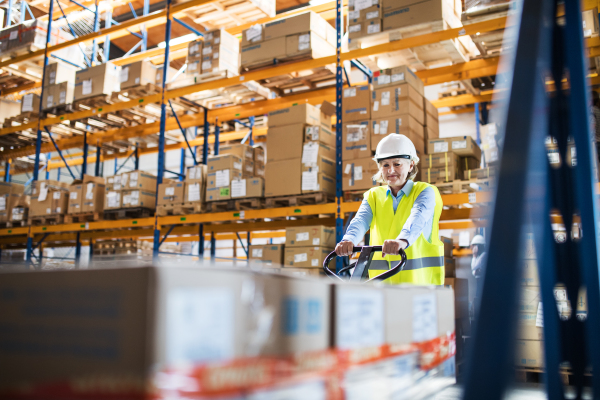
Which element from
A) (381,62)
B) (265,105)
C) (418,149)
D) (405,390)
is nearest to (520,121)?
(405,390)

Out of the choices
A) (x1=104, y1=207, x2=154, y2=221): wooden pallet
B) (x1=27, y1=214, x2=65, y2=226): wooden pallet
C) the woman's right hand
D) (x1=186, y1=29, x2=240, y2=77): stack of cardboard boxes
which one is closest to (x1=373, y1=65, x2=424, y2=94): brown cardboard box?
(x1=186, y1=29, x2=240, y2=77): stack of cardboard boxes

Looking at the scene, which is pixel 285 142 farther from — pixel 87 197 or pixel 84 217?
pixel 84 217

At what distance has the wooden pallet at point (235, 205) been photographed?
7410 millimetres

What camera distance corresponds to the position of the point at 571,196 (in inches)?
82.9

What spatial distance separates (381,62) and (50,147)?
8382mm

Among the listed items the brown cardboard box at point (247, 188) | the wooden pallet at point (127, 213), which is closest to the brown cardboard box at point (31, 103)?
the wooden pallet at point (127, 213)

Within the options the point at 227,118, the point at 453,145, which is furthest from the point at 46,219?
the point at 453,145

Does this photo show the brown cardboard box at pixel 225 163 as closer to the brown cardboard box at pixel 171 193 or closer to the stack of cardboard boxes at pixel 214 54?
the brown cardboard box at pixel 171 193

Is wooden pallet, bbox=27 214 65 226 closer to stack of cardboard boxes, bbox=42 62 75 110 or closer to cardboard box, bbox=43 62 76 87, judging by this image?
stack of cardboard boxes, bbox=42 62 75 110

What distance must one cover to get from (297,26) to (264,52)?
63 cm

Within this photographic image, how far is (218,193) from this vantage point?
25.1ft

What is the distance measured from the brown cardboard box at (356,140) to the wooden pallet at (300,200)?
0.62 metres

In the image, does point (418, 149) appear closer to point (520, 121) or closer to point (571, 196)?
point (571, 196)

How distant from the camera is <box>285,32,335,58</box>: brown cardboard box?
7207 mm
